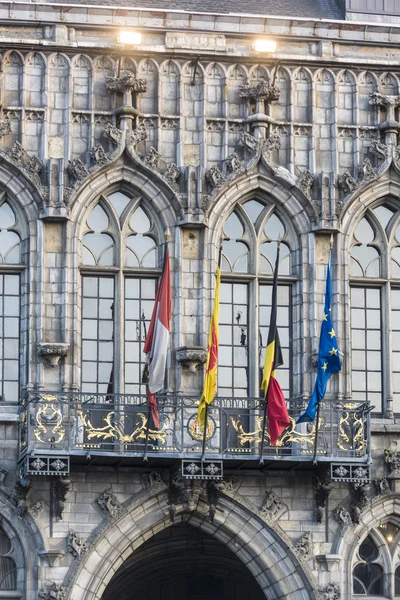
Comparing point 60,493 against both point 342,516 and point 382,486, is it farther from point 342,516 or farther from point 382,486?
point 382,486

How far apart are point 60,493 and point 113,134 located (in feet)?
22.8

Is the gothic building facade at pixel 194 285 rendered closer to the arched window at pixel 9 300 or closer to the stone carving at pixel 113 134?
the arched window at pixel 9 300

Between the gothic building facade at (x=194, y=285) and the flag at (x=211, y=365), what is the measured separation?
0.65 metres

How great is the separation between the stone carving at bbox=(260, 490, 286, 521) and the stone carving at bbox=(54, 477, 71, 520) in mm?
3729

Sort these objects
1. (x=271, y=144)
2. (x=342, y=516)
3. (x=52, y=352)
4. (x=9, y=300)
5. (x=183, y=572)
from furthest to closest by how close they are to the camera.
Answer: (x=183, y=572) → (x=271, y=144) → (x=9, y=300) → (x=342, y=516) → (x=52, y=352)

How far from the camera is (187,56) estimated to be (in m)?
45.0

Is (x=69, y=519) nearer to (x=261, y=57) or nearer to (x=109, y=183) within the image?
(x=109, y=183)

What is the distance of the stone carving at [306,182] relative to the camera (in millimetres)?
44781

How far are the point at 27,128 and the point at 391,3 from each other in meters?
8.20

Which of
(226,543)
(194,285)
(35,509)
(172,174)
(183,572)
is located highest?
(172,174)

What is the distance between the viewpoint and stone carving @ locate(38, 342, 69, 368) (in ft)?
141

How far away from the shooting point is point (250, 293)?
44.8 meters

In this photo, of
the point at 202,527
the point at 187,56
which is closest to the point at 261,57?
the point at 187,56

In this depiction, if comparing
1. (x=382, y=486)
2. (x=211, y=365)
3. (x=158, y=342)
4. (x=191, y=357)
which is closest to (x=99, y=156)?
(x=158, y=342)
